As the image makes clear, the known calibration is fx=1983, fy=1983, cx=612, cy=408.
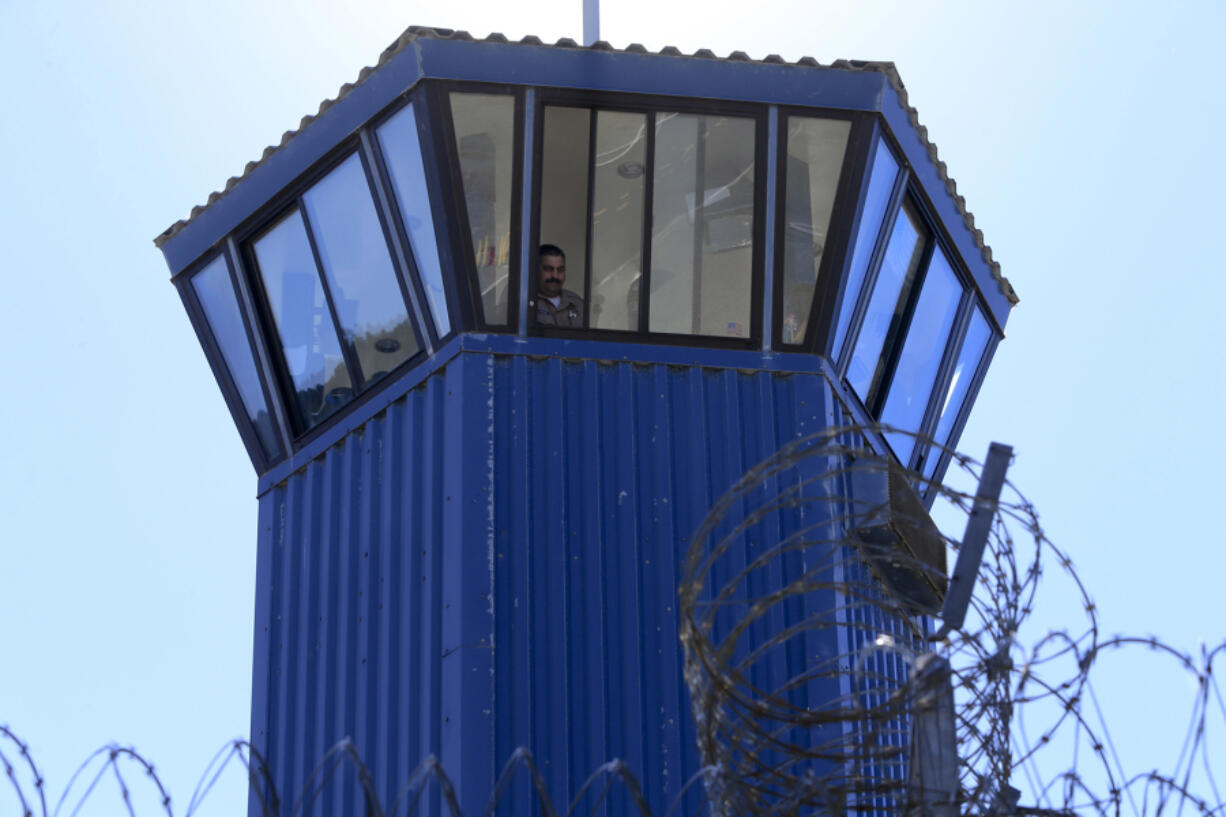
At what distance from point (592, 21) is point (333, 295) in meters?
2.57

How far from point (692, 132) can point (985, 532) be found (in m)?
5.85

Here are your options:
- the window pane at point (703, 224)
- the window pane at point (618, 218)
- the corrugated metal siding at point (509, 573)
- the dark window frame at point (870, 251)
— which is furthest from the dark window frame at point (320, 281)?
the dark window frame at point (870, 251)

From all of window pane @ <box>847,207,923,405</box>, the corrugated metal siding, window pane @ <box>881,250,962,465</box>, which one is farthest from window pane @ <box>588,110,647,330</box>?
window pane @ <box>881,250,962,465</box>

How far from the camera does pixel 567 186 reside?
12.0 meters

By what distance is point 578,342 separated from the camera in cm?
1180

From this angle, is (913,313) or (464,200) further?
(913,313)

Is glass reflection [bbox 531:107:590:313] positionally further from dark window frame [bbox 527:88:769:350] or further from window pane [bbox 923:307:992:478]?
window pane [bbox 923:307:992:478]

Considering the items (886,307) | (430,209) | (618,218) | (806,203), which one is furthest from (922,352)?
(430,209)

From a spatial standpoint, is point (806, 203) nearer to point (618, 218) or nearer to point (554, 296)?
point (618, 218)

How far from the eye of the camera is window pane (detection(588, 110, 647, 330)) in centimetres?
→ 1192

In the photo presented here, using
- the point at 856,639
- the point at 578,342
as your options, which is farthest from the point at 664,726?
the point at 578,342

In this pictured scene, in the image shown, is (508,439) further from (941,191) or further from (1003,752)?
(1003,752)

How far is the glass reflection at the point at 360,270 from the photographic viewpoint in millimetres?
12156

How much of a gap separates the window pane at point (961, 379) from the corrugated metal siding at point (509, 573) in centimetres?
229
